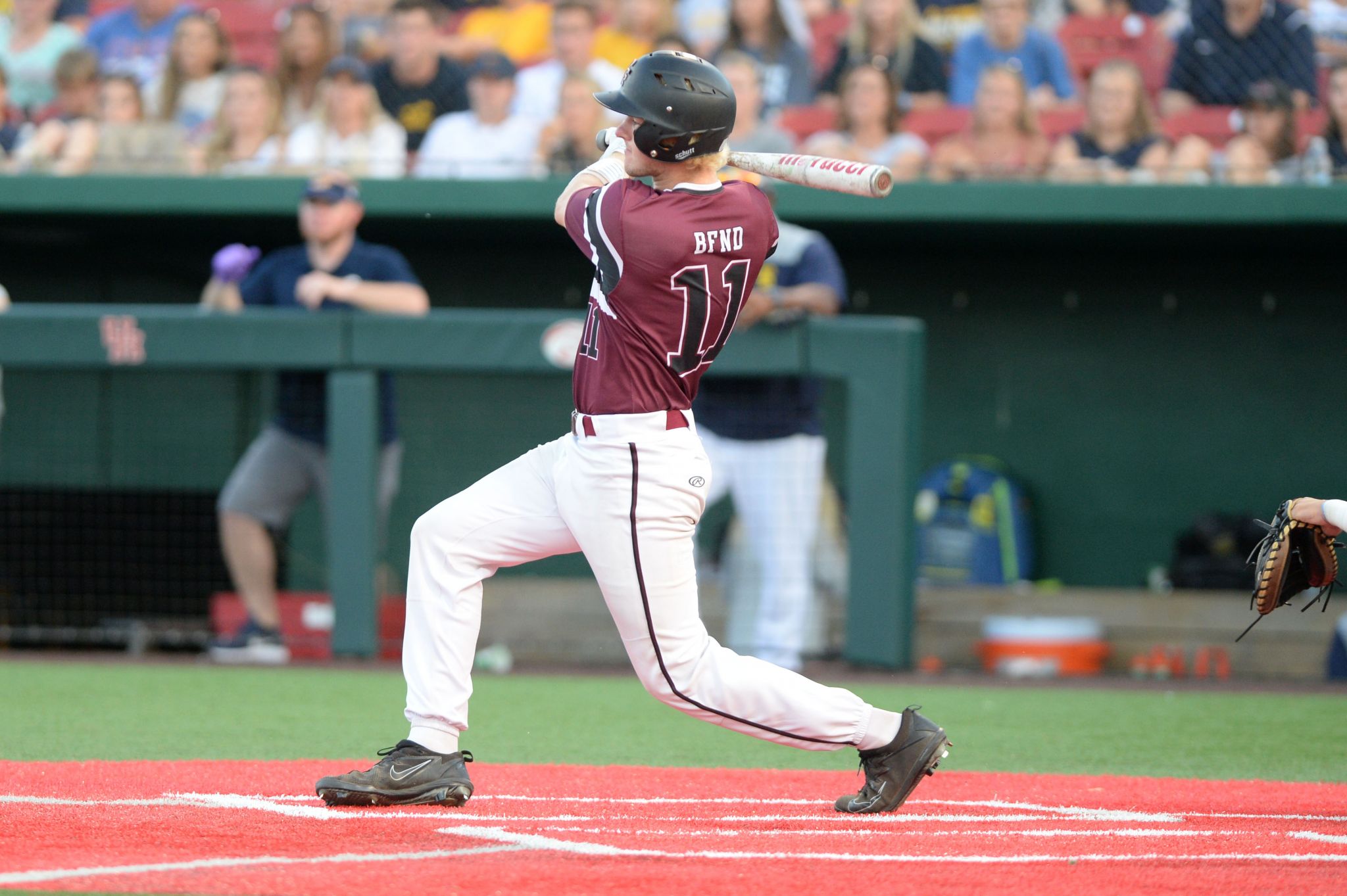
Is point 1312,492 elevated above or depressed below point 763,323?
below

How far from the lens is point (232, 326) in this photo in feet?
22.2

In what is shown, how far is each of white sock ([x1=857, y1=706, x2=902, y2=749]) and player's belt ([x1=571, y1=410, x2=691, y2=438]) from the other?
706 millimetres

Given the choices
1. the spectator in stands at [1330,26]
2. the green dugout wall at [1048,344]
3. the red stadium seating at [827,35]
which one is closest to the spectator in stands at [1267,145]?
the green dugout wall at [1048,344]

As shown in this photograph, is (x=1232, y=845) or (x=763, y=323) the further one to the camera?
(x=763, y=323)

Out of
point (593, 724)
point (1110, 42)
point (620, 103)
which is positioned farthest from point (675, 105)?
point (1110, 42)

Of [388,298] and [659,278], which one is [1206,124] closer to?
[388,298]

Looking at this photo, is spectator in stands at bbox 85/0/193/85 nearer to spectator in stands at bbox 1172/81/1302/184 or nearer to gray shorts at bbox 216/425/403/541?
gray shorts at bbox 216/425/403/541

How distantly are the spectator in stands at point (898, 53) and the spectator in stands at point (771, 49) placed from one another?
0.15 m

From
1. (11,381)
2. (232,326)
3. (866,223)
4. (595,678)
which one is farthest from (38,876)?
(11,381)

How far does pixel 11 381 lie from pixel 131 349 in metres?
2.07

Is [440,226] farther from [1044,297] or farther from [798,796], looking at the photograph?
[798,796]

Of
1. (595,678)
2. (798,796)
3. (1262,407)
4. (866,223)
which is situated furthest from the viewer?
(1262,407)

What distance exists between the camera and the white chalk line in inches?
98.0

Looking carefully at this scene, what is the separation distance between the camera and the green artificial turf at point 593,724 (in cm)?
447
